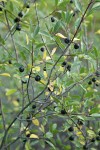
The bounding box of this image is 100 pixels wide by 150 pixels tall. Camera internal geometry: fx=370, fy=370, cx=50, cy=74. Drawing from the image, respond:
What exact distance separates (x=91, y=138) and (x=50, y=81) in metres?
0.70

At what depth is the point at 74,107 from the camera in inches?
91.7

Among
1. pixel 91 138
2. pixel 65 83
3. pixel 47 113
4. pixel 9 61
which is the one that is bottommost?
pixel 91 138

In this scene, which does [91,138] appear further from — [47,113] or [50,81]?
[50,81]

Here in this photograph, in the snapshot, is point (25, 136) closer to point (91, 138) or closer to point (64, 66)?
point (91, 138)

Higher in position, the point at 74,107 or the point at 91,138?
the point at 74,107

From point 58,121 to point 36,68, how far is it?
227 cm

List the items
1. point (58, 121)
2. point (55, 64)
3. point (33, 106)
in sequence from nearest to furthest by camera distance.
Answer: point (55, 64) → point (33, 106) → point (58, 121)

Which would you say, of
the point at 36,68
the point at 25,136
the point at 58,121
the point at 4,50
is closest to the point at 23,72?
the point at 36,68

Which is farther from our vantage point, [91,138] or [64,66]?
[91,138]

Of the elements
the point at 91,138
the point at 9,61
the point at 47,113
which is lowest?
the point at 91,138

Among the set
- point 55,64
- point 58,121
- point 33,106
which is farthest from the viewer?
point 58,121

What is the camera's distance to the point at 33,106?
8.24 feet

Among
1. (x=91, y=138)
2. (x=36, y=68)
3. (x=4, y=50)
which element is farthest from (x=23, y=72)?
(x=91, y=138)

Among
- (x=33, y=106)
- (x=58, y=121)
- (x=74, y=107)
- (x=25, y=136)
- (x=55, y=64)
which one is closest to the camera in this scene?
(x=55, y=64)
